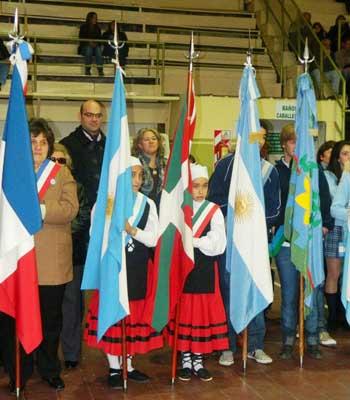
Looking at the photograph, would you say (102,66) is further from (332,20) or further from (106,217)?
(106,217)

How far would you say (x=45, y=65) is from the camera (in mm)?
11008

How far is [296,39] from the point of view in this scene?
11.9 m

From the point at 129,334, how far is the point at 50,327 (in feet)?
1.59

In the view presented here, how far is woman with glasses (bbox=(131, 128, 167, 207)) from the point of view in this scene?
4414mm

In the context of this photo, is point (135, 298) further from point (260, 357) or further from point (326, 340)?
point (326, 340)

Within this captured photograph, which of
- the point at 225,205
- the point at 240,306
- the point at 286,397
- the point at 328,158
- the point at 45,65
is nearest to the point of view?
the point at 286,397

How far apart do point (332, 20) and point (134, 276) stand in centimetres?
1176

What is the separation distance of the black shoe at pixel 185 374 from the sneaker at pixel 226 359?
35 cm

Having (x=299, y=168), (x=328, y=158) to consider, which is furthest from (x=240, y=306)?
(x=328, y=158)

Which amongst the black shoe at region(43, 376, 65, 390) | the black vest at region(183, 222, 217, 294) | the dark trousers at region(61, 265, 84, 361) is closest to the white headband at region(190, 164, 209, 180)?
the black vest at region(183, 222, 217, 294)

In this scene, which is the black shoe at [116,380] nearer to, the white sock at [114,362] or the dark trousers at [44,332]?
the white sock at [114,362]

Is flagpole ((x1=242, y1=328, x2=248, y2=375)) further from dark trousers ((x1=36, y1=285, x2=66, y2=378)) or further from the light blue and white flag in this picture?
dark trousers ((x1=36, y1=285, x2=66, y2=378))

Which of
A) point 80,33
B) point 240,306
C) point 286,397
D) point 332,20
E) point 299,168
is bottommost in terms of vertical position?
point 286,397

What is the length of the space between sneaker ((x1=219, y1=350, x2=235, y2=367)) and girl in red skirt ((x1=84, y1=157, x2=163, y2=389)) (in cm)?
61
